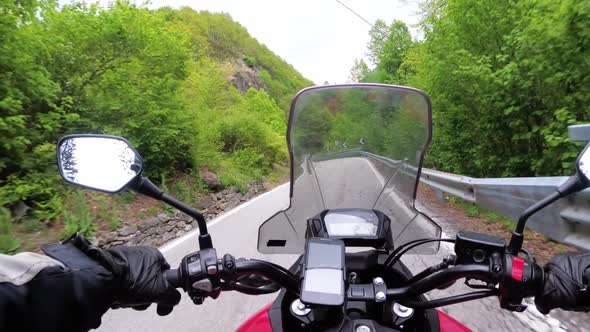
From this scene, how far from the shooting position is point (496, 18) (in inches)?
257

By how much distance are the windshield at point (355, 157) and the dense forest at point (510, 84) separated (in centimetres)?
369

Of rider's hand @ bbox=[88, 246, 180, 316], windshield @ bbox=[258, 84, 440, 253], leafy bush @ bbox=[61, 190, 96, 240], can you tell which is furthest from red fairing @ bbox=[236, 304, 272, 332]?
leafy bush @ bbox=[61, 190, 96, 240]

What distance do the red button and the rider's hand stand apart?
1.08 m

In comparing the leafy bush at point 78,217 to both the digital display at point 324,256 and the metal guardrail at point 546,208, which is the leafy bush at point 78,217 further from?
the metal guardrail at point 546,208

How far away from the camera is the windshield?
5.37 ft

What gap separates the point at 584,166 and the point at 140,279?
1.46 m

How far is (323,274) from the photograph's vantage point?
0.98 metres

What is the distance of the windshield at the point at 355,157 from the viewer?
5.37 feet

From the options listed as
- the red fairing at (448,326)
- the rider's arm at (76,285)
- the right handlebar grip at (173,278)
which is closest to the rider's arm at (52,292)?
the rider's arm at (76,285)

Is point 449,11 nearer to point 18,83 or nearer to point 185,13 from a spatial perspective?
point 18,83

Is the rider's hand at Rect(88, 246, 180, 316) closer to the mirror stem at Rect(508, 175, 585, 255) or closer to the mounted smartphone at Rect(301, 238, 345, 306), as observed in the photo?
the mounted smartphone at Rect(301, 238, 345, 306)

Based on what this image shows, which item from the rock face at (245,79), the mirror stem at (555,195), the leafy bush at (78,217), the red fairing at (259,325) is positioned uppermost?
the rock face at (245,79)

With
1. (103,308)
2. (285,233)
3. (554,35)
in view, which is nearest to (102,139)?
(103,308)

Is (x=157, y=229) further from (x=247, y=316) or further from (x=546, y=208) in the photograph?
(x=546, y=208)
